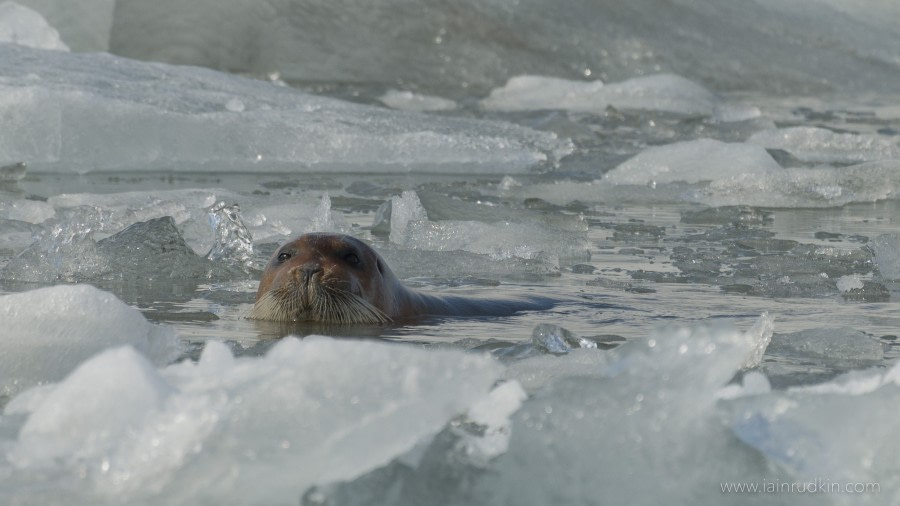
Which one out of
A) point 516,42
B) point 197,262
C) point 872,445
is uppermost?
point 516,42

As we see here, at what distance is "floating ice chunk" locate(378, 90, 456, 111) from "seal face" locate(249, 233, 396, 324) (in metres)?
7.67

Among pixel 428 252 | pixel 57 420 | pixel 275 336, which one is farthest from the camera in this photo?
pixel 428 252

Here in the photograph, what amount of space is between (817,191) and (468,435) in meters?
5.15

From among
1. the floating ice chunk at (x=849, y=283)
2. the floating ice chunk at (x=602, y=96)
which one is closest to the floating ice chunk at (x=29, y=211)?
the floating ice chunk at (x=849, y=283)

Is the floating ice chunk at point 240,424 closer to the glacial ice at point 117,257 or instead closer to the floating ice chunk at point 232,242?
the glacial ice at point 117,257

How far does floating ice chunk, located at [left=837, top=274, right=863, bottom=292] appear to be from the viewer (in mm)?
4512

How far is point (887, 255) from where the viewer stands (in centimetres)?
484

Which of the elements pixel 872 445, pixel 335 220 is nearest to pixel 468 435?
pixel 872 445

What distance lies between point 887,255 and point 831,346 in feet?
5.26

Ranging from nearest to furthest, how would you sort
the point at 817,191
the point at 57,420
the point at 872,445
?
the point at 57,420 < the point at 872,445 < the point at 817,191

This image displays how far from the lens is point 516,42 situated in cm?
1409

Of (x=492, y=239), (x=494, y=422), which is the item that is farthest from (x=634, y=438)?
(x=492, y=239)

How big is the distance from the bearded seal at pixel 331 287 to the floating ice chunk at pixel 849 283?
123 cm

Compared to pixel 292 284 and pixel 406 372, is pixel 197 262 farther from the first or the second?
pixel 406 372
